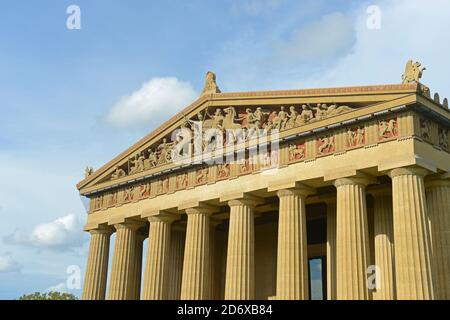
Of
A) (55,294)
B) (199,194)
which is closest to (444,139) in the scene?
(199,194)

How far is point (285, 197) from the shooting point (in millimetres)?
28969

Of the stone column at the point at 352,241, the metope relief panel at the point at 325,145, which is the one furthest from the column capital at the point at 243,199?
the stone column at the point at 352,241

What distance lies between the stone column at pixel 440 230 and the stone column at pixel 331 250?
5.29 metres

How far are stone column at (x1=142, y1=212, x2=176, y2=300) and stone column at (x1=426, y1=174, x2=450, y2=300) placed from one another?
51.9ft

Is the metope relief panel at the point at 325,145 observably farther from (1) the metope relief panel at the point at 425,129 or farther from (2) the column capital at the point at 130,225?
(2) the column capital at the point at 130,225

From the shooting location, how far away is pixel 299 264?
27609 millimetres

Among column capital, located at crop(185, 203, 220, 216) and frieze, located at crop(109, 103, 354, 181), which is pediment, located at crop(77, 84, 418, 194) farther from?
column capital, located at crop(185, 203, 220, 216)

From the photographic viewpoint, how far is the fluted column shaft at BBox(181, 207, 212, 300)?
3212 cm

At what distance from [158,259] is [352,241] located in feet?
44.1

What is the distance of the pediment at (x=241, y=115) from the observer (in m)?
27.5

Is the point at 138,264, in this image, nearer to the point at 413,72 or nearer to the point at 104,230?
the point at 104,230

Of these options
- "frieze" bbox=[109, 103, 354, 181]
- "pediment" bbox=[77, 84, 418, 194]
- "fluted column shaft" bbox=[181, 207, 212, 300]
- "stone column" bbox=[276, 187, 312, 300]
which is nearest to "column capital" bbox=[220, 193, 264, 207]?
"stone column" bbox=[276, 187, 312, 300]
